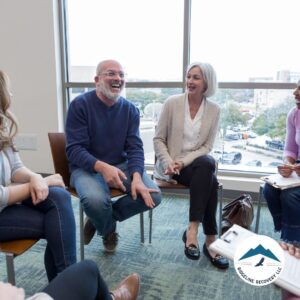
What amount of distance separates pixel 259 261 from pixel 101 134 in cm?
125

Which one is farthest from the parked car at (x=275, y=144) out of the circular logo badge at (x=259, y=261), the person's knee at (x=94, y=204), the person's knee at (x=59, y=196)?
the person's knee at (x=59, y=196)

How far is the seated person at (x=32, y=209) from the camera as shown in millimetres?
1366

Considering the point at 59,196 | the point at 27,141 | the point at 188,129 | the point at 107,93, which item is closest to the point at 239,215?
the point at 188,129

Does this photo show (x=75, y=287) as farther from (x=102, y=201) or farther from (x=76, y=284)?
(x=102, y=201)

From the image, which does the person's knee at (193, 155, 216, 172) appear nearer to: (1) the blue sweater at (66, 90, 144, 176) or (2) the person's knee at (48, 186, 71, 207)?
(1) the blue sweater at (66, 90, 144, 176)

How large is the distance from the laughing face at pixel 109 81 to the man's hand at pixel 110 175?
436mm

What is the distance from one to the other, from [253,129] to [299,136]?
88cm

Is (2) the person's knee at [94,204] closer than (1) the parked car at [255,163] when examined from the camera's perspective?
Yes

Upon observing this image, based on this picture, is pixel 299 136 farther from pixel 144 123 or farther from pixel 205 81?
pixel 144 123

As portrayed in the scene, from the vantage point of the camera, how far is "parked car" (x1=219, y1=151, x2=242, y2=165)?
309cm

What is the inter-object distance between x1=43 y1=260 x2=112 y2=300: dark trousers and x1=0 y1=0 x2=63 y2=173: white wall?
7.81 ft

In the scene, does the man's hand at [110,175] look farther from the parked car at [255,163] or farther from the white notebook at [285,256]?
the parked car at [255,163]

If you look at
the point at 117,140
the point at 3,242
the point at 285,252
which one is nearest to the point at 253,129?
the point at 117,140

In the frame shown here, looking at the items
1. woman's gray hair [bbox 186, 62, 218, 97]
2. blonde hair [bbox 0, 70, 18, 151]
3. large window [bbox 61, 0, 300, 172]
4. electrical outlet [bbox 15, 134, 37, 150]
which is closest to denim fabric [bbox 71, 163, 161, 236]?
blonde hair [bbox 0, 70, 18, 151]
